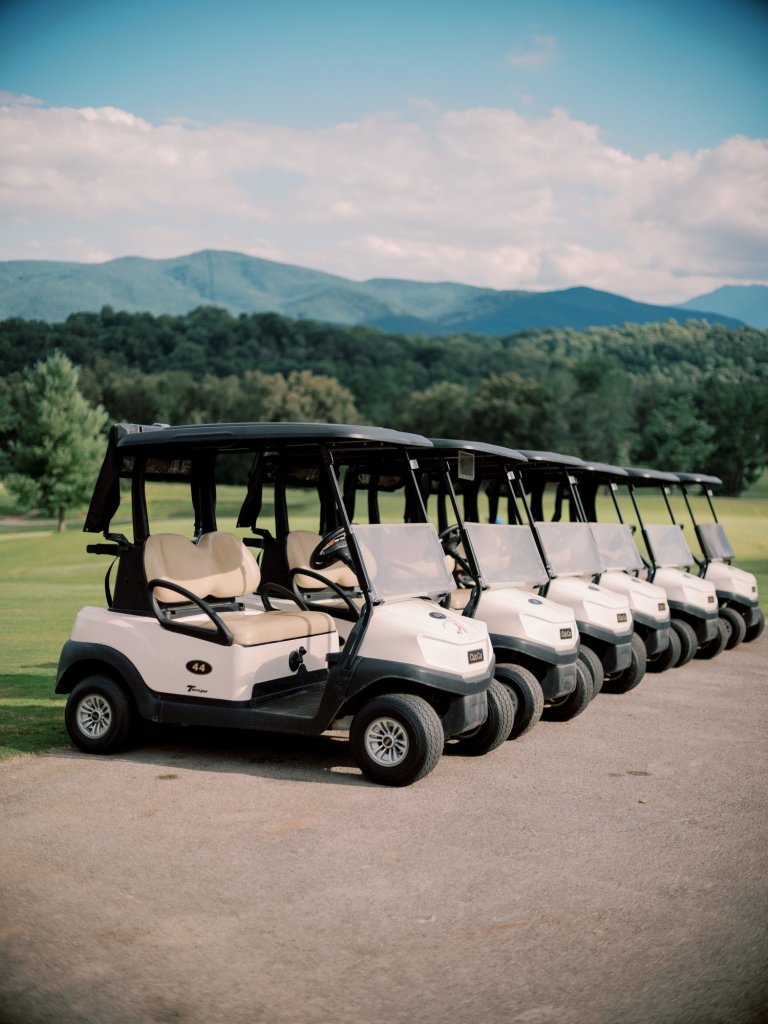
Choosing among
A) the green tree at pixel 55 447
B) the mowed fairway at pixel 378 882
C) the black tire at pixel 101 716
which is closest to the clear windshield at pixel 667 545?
the mowed fairway at pixel 378 882

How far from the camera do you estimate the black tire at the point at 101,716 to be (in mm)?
6969

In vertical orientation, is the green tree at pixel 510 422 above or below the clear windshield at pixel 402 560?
above

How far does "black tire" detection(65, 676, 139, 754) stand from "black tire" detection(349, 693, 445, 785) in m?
1.58

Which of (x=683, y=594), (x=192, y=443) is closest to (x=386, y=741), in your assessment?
(x=192, y=443)

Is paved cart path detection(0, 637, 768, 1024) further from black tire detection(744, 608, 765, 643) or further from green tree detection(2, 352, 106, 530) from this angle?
green tree detection(2, 352, 106, 530)

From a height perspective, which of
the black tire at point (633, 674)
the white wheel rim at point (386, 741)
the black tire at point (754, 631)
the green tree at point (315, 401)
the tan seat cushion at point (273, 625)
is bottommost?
the black tire at point (754, 631)

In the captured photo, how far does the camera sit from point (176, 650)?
22.8 feet

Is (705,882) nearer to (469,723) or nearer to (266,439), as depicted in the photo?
(469,723)

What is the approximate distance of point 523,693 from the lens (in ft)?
24.5

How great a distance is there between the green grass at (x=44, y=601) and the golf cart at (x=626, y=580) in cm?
514

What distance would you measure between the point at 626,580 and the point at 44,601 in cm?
1137

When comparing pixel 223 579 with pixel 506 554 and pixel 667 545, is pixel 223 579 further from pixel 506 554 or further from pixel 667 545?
pixel 667 545

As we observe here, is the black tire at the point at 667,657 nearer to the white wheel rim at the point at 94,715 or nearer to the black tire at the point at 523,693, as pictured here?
A: the black tire at the point at 523,693

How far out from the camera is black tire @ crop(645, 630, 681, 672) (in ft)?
36.9
